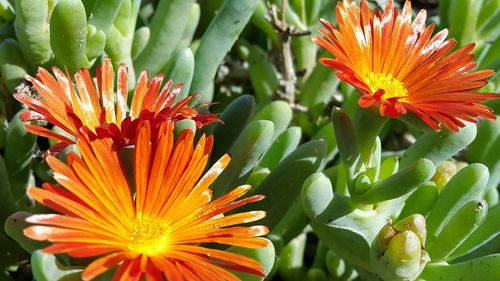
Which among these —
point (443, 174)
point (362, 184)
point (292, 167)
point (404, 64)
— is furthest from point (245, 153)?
point (443, 174)

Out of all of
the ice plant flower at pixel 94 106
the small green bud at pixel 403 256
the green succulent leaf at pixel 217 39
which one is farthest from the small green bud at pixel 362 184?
the green succulent leaf at pixel 217 39

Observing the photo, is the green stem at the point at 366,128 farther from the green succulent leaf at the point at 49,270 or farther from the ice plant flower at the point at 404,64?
the green succulent leaf at the point at 49,270

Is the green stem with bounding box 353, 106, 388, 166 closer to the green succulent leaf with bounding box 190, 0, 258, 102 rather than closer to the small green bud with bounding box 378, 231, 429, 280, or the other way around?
the small green bud with bounding box 378, 231, 429, 280

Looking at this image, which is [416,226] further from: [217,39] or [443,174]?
[217,39]

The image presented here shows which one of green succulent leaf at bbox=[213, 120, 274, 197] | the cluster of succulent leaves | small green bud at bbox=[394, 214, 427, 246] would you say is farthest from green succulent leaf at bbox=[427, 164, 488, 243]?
green succulent leaf at bbox=[213, 120, 274, 197]

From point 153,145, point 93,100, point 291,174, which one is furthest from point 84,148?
point 291,174

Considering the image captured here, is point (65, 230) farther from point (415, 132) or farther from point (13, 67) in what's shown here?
point (415, 132)
